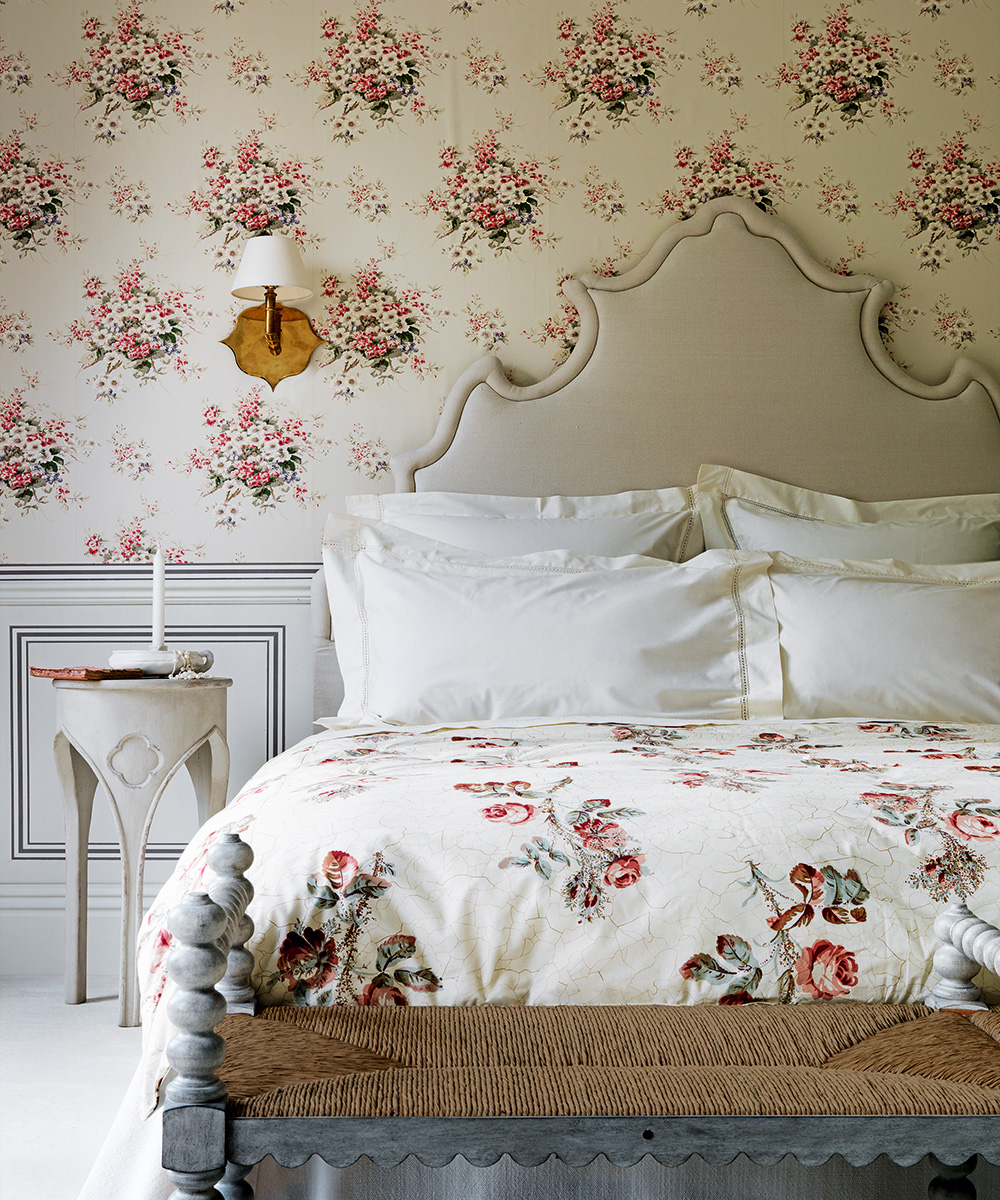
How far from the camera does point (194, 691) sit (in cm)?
232

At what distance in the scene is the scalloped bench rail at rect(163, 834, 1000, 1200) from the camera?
2.76 feet

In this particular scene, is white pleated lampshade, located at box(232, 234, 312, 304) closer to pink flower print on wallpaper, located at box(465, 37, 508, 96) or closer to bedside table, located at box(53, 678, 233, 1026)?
pink flower print on wallpaper, located at box(465, 37, 508, 96)

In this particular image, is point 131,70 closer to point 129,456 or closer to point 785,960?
point 129,456

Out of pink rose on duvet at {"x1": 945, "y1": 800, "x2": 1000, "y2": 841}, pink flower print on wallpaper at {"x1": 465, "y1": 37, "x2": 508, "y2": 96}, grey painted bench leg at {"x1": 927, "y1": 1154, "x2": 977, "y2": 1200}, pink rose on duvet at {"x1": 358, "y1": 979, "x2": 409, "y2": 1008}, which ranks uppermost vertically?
pink flower print on wallpaper at {"x1": 465, "y1": 37, "x2": 508, "y2": 96}

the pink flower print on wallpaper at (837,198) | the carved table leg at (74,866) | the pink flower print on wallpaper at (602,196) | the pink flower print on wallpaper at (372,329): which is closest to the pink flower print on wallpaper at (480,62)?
the pink flower print on wallpaper at (602,196)

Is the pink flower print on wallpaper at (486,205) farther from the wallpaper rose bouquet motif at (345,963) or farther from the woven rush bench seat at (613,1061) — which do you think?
the woven rush bench seat at (613,1061)

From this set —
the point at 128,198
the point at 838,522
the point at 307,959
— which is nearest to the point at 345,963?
the point at 307,959

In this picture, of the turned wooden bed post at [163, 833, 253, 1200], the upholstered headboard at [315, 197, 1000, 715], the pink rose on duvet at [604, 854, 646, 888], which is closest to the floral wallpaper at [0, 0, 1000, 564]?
the upholstered headboard at [315, 197, 1000, 715]

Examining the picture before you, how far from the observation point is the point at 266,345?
111 inches

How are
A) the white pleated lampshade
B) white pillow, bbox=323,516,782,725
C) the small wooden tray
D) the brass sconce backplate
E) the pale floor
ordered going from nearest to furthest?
the pale floor, white pillow, bbox=323,516,782,725, the small wooden tray, the white pleated lampshade, the brass sconce backplate

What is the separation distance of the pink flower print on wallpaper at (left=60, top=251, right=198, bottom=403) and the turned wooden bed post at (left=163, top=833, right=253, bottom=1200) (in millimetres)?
2138

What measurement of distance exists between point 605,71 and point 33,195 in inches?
61.5

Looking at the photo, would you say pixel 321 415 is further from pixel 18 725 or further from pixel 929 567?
pixel 929 567

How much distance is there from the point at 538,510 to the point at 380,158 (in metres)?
1.08
